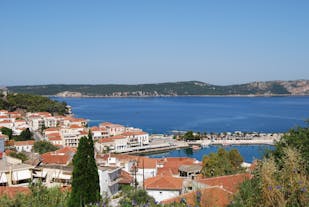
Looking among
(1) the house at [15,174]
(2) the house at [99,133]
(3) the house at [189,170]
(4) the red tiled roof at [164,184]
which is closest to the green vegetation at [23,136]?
(2) the house at [99,133]

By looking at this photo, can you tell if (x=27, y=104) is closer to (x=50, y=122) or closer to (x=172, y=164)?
(x=50, y=122)

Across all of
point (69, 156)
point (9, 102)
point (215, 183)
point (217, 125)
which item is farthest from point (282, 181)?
point (217, 125)

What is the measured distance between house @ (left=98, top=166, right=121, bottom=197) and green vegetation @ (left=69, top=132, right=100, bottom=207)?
2.82 meters

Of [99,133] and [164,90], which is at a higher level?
[164,90]

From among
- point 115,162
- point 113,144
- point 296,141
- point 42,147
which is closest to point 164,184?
point 296,141

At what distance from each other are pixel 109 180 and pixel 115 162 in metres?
7.89

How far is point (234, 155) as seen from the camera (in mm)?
21328

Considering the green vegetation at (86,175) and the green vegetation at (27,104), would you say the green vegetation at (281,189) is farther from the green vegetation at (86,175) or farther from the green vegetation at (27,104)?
the green vegetation at (27,104)

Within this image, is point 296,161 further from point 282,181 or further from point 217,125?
point 217,125

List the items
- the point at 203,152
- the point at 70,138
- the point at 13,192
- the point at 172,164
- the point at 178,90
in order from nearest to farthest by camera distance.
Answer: the point at 13,192 → the point at 172,164 → the point at 70,138 → the point at 203,152 → the point at 178,90

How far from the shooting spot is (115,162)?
2233 cm

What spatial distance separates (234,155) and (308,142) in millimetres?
13257

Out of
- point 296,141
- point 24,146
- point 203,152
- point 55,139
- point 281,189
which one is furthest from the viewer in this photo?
point 203,152

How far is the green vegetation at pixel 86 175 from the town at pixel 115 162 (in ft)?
2.08
